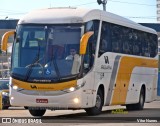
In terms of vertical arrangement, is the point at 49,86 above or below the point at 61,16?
below

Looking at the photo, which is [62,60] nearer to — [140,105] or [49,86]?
[49,86]

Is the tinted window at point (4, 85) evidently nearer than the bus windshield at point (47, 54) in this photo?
No

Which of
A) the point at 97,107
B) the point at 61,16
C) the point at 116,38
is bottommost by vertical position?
the point at 97,107

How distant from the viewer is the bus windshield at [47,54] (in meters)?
17.8

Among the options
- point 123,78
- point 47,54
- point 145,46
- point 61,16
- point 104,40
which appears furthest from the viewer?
point 145,46

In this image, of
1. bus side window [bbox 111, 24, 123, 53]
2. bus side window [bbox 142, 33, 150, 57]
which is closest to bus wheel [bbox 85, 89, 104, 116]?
bus side window [bbox 111, 24, 123, 53]

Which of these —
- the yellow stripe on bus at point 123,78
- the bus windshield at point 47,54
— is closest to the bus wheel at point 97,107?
the yellow stripe on bus at point 123,78

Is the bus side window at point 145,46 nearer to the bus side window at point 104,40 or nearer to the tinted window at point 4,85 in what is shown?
the bus side window at point 104,40

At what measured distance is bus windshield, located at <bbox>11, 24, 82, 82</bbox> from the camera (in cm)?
1777

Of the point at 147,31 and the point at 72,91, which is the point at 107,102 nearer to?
the point at 72,91

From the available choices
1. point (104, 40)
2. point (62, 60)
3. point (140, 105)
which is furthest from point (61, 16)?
point (140, 105)

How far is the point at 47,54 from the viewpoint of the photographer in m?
18.0

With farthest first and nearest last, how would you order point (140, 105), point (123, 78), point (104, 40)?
point (140, 105)
point (123, 78)
point (104, 40)

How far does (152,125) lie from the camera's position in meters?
15.2
